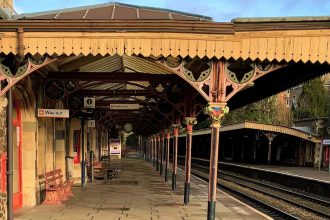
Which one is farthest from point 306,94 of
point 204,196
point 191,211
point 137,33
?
point 137,33

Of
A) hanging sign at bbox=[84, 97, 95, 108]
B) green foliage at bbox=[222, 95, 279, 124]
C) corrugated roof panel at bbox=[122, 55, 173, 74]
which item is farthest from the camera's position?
green foliage at bbox=[222, 95, 279, 124]

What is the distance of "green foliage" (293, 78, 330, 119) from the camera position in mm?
51094

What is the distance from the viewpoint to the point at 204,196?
562 inches

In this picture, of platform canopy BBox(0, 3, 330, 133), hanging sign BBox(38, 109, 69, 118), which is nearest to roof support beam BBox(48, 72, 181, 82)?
hanging sign BBox(38, 109, 69, 118)

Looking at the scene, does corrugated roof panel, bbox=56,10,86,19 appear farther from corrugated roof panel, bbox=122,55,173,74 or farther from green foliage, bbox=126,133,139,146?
green foliage, bbox=126,133,139,146

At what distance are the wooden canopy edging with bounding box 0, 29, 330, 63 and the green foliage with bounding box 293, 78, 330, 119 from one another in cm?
4596

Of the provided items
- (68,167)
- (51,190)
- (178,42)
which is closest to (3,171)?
(51,190)

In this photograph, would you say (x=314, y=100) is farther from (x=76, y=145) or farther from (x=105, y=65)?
(x=105, y=65)

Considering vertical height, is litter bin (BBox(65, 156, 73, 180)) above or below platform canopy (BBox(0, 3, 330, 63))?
below

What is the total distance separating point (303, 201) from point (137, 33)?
1183 cm

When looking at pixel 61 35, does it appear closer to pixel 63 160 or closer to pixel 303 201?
pixel 63 160

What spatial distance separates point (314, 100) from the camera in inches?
2024

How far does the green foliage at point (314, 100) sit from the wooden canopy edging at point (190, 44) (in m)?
46.0

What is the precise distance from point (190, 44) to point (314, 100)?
4749cm
